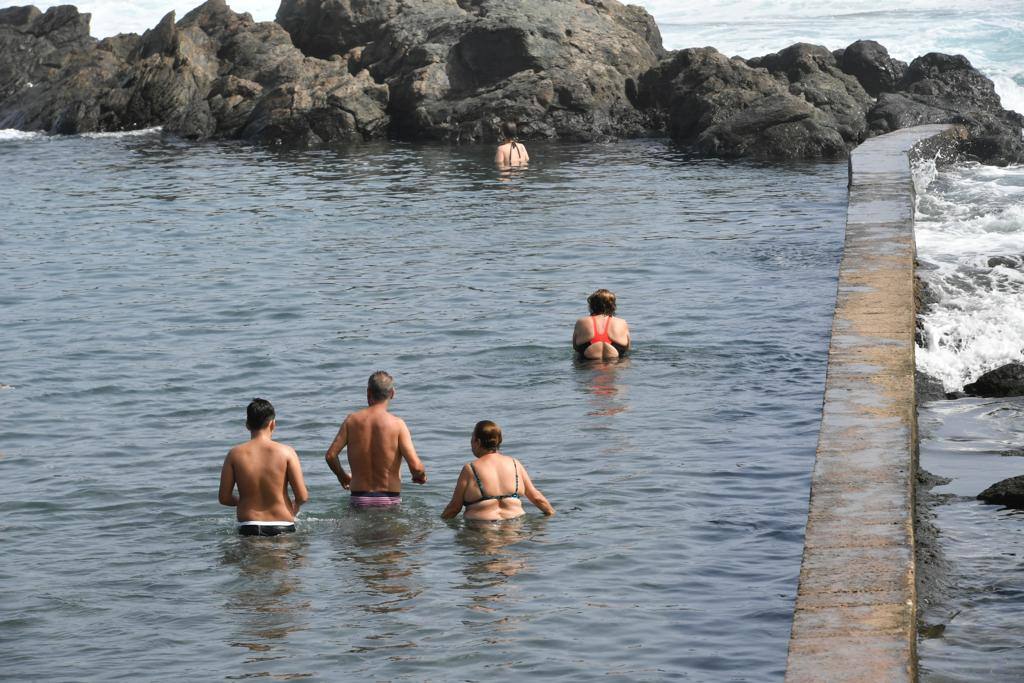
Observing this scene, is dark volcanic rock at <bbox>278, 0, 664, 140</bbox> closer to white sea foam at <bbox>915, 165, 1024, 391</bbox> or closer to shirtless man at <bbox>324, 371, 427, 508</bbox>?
A: white sea foam at <bbox>915, 165, 1024, 391</bbox>

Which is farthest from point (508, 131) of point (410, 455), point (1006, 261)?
point (410, 455)

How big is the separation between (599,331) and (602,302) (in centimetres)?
33

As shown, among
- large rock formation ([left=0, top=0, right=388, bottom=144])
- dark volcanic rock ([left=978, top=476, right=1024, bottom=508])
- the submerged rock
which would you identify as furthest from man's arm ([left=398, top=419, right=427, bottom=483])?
large rock formation ([left=0, top=0, right=388, bottom=144])

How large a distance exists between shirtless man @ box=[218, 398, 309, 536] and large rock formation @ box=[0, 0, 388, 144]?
2989cm

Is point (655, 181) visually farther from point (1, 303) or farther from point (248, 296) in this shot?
point (1, 303)

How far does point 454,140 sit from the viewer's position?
39.8 m

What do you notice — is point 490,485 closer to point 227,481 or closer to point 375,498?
point 375,498

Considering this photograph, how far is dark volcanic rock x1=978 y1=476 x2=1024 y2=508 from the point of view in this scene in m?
11.2

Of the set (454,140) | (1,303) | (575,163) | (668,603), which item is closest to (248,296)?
(1,303)

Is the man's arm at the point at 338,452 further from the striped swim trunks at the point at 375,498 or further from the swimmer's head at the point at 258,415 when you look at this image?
the swimmer's head at the point at 258,415

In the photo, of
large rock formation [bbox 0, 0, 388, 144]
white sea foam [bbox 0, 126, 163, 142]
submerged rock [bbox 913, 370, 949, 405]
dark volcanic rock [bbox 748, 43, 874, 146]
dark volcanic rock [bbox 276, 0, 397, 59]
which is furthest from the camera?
dark volcanic rock [bbox 276, 0, 397, 59]

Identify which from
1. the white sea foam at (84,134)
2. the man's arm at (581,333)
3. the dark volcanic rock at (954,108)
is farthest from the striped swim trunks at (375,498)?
the white sea foam at (84,134)

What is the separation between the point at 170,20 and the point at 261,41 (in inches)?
133

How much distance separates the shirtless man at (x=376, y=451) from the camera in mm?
11555
